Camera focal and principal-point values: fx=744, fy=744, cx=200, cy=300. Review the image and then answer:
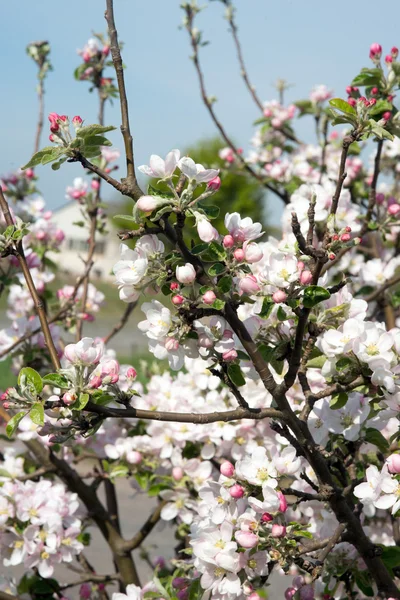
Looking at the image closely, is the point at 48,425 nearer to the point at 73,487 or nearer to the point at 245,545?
the point at 245,545

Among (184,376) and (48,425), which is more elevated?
(184,376)

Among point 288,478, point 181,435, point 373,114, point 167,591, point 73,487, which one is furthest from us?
point 73,487

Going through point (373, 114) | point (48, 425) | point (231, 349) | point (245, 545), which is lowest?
point (245, 545)

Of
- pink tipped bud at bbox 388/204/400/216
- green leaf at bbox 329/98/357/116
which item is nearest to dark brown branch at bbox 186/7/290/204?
pink tipped bud at bbox 388/204/400/216

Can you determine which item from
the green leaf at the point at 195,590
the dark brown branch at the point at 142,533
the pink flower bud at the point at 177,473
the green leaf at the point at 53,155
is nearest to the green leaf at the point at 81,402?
the green leaf at the point at 53,155

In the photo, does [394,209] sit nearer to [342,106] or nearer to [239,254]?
[342,106]

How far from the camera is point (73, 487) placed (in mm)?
2586

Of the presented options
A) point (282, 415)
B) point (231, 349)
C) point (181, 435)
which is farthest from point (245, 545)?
point (181, 435)

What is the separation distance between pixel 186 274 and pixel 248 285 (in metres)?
0.12

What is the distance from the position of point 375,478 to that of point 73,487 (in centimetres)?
143

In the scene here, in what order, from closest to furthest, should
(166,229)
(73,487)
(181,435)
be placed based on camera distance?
(166,229) → (181,435) → (73,487)

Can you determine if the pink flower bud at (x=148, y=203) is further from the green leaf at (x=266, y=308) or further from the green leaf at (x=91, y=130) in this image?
the green leaf at (x=266, y=308)

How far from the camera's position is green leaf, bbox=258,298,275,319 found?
1411 millimetres

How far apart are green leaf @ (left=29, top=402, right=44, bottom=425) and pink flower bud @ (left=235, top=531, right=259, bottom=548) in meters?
0.48
